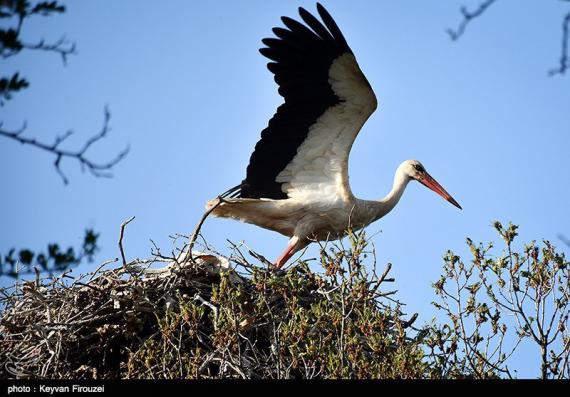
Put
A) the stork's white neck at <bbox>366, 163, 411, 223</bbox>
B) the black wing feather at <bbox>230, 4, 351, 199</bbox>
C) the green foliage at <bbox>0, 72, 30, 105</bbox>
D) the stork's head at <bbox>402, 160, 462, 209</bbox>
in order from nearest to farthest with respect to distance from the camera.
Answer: the green foliage at <bbox>0, 72, 30, 105</bbox>, the black wing feather at <bbox>230, 4, 351, 199</bbox>, the stork's white neck at <bbox>366, 163, 411, 223</bbox>, the stork's head at <bbox>402, 160, 462, 209</bbox>

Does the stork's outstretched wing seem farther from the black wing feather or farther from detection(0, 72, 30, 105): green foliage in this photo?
detection(0, 72, 30, 105): green foliage

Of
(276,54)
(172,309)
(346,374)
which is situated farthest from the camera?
(276,54)

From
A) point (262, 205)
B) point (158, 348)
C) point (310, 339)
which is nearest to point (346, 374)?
point (310, 339)

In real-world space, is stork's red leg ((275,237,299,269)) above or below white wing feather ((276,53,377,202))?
below

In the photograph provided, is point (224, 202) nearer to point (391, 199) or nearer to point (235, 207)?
point (235, 207)

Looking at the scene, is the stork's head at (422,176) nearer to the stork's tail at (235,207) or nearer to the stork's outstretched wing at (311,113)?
the stork's outstretched wing at (311,113)

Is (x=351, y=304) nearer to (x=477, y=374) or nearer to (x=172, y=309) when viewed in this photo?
(x=477, y=374)

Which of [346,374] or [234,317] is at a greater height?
[234,317]

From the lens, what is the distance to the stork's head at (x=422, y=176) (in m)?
9.92

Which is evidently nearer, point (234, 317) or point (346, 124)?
point (234, 317)

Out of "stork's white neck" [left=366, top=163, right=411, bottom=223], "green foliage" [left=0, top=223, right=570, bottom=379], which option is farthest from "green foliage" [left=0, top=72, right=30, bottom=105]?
"stork's white neck" [left=366, top=163, right=411, bottom=223]

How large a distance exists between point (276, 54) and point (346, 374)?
158 inches

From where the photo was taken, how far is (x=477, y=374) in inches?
224

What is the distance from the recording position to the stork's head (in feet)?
32.6
